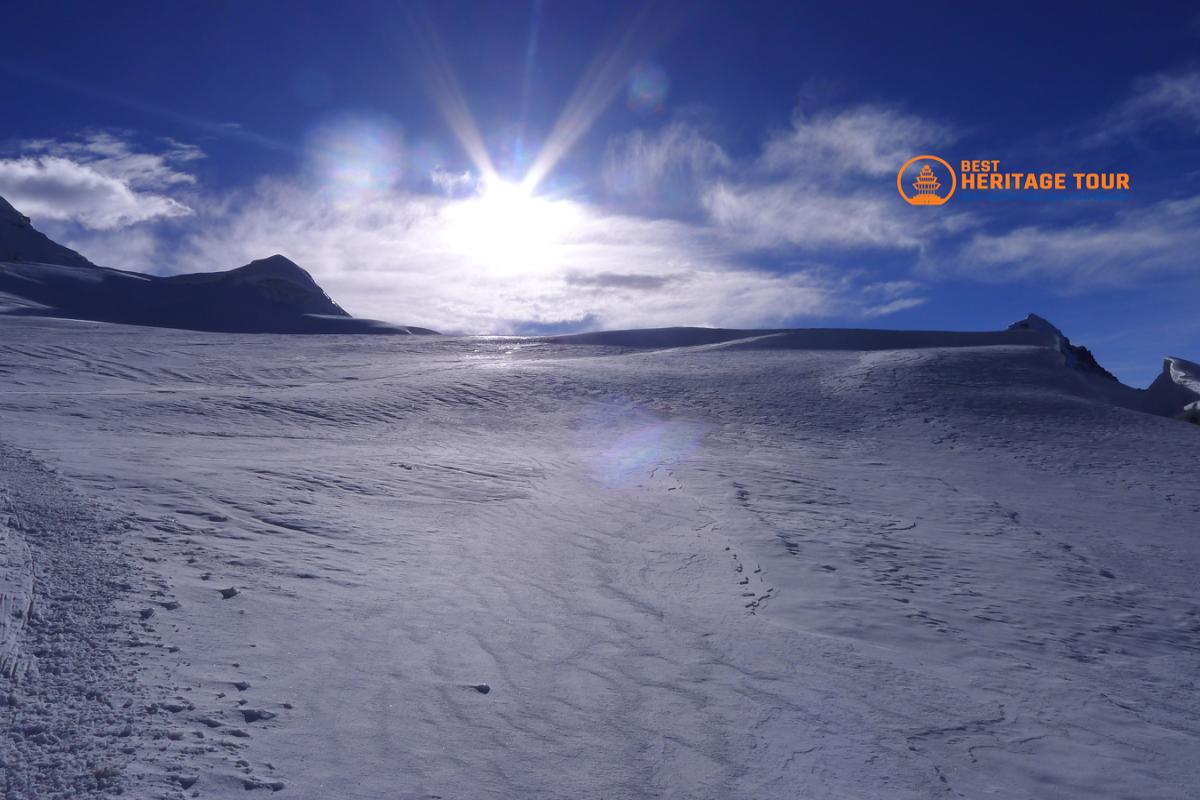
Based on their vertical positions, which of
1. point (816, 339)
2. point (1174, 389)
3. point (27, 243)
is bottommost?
point (1174, 389)

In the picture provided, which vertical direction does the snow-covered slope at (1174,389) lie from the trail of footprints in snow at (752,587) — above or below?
above

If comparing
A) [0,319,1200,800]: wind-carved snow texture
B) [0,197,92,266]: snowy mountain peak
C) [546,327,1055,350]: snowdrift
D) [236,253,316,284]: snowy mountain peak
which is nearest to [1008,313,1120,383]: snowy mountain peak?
[546,327,1055,350]: snowdrift

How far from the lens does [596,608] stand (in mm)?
6598

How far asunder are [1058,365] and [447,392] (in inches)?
763

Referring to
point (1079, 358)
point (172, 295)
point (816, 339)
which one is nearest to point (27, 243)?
point (172, 295)

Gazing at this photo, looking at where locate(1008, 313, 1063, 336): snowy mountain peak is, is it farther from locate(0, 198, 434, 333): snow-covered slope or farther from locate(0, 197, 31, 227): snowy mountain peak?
locate(0, 197, 31, 227): snowy mountain peak

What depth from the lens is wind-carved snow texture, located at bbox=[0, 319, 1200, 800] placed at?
162 inches

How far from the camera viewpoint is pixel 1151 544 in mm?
10445

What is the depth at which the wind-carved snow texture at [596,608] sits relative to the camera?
4105 millimetres

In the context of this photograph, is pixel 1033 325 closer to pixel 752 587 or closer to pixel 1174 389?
pixel 1174 389

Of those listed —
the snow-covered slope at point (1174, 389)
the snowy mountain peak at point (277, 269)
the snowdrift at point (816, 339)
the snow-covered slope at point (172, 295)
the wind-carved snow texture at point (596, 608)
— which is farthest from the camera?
the snowy mountain peak at point (277, 269)

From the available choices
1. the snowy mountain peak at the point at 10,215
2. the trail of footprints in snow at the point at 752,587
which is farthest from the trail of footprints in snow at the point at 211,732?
the snowy mountain peak at the point at 10,215

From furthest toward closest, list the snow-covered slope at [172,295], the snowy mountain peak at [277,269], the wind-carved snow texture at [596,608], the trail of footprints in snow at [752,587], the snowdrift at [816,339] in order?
the snowy mountain peak at [277,269], the snow-covered slope at [172,295], the snowdrift at [816,339], the trail of footprints in snow at [752,587], the wind-carved snow texture at [596,608]

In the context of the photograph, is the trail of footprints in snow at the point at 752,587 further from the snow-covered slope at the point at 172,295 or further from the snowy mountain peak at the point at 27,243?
the snowy mountain peak at the point at 27,243
